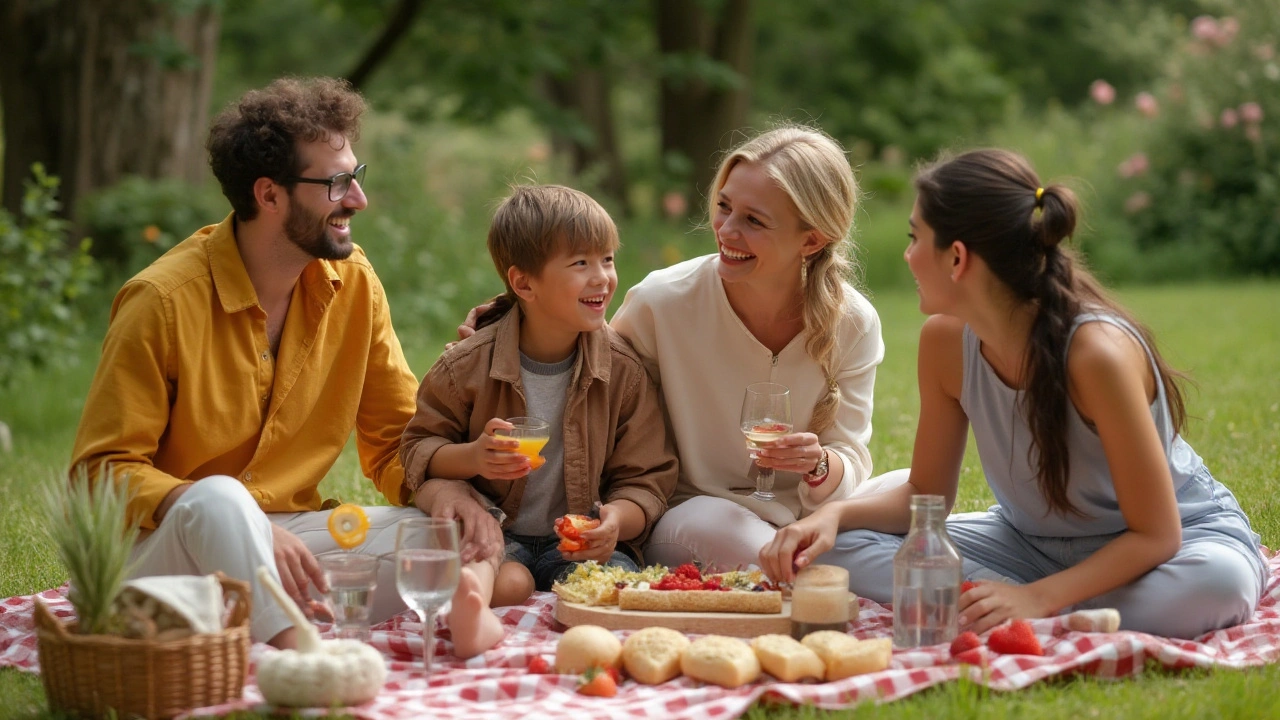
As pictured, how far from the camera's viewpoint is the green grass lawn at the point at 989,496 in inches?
133

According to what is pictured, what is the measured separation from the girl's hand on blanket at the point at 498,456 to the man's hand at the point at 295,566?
0.65 meters

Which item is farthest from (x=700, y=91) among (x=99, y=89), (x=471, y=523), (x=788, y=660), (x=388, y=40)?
(x=788, y=660)

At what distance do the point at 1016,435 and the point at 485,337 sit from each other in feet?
6.04

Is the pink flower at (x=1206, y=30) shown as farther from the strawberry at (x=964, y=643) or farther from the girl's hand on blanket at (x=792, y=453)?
the strawberry at (x=964, y=643)

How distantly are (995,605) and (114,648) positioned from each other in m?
2.41

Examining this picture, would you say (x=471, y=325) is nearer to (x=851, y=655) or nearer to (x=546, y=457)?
(x=546, y=457)

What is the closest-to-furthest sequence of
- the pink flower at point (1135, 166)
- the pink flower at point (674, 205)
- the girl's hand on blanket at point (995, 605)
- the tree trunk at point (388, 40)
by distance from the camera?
1. the girl's hand on blanket at point (995, 605)
2. the tree trunk at point (388, 40)
3. the pink flower at point (674, 205)
4. the pink flower at point (1135, 166)

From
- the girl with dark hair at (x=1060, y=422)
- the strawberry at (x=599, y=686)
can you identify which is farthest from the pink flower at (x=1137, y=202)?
the strawberry at (x=599, y=686)

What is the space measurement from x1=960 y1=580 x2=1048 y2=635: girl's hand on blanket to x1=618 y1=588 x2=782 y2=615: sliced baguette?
560 millimetres

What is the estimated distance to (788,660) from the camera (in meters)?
3.55

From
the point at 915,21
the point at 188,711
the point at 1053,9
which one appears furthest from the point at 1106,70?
the point at 188,711

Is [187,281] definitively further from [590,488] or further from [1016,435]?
[1016,435]

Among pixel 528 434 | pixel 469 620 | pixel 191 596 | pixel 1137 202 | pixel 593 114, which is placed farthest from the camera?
pixel 593 114

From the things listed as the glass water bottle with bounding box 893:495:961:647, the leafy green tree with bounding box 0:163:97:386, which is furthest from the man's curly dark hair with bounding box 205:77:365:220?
the leafy green tree with bounding box 0:163:97:386
